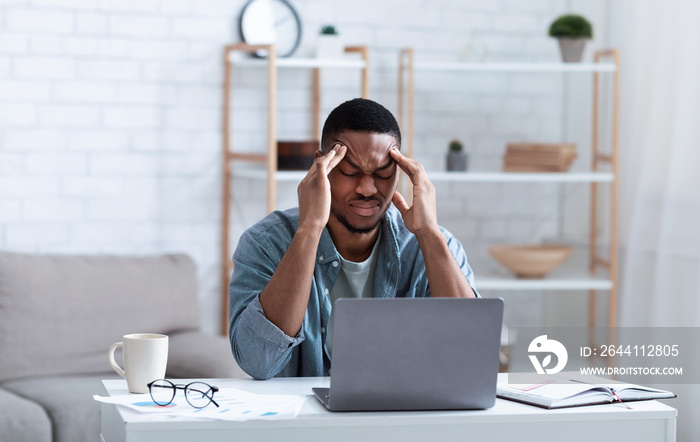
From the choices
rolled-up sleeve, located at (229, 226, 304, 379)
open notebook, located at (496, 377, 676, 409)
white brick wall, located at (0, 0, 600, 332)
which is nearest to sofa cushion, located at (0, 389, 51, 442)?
white brick wall, located at (0, 0, 600, 332)

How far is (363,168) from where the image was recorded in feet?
5.91

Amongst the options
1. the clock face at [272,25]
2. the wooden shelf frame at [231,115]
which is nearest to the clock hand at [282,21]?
the clock face at [272,25]

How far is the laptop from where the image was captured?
1.35 meters

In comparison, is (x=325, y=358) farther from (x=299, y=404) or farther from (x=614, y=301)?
(x=614, y=301)

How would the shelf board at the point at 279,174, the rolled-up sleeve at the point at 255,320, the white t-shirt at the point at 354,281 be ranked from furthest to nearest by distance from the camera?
the shelf board at the point at 279,174 < the white t-shirt at the point at 354,281 < the rolled-up sleeve at the point at 255,320

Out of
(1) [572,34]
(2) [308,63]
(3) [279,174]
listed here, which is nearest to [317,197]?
(3) [279,174]

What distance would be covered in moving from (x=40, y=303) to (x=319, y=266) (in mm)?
1405

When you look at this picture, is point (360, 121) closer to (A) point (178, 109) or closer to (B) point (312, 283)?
(B) point (312, 283)

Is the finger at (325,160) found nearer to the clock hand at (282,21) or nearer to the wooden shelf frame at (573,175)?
the wooden shelf frame at (573,175)

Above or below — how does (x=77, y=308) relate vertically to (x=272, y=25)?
below

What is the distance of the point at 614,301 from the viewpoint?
3361 mm

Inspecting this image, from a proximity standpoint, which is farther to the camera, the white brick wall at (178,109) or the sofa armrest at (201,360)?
the white brick wall at (178,109)

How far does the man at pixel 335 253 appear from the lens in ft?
5.56

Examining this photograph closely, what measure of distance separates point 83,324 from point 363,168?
5.04 feet
